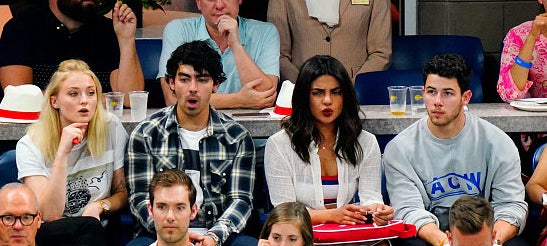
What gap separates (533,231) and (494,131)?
0.50 m

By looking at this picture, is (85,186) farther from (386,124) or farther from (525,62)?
(525,62)

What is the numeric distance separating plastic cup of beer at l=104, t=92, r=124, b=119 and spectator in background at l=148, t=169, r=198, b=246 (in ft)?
3.07

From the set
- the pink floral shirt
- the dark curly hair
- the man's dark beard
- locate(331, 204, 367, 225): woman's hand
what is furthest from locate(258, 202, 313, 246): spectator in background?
the man's dark beard

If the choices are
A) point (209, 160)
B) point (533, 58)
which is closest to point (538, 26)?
point (533, 58)

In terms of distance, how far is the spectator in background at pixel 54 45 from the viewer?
6617 millimetres

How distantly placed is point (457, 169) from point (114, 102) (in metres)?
1.68

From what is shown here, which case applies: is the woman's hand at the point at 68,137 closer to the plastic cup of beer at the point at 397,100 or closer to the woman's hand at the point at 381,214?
the woman's hand at the point at 381,214

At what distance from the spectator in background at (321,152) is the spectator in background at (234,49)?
689 mm

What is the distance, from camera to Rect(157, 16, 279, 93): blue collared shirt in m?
6.64

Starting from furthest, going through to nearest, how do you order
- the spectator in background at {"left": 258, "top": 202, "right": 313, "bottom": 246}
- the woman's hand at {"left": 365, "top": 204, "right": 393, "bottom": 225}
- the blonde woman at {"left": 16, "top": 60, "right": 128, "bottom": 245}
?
the blonde woman at {"left": 16, "top": 60, "right": 128, "bottom": 245}, the woman's hand at {"left": 365, "top": 204, "right": 393, "bottom": 225}, the spectator in background at {"left": 258, "top": 202, "right": 313, "bottom": 246}

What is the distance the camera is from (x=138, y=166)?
565cm

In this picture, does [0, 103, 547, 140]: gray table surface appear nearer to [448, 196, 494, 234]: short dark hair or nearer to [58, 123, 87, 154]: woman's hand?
[58, 123, 87, 154]: woman's hand

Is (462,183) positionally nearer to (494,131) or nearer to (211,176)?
(494,131)

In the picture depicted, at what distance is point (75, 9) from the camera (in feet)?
22.0
